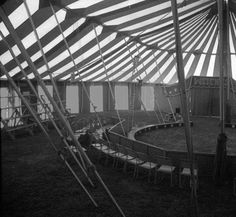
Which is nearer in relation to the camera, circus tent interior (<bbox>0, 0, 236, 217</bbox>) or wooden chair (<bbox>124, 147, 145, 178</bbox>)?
circus tent interior (<bbox>0, 0, 236, 217</bbox>)

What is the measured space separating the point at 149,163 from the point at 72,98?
550 inches

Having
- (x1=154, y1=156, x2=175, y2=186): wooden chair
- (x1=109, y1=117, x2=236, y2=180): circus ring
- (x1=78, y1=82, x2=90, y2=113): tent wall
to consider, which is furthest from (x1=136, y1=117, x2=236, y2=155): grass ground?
(x1=78, y1=82, x2=90, y2=113): tent wall

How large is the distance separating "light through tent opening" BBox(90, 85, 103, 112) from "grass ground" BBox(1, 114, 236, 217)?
13.7 meters

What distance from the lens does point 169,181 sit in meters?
6.09

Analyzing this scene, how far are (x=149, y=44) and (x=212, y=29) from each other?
3595mm

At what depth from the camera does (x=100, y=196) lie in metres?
5.25

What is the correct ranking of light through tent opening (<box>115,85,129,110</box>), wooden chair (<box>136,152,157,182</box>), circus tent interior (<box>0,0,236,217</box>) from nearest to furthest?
circus tent interior (<box>0,0,236,217</box>), wooden chair (<box>136,152,157,182</box>), light through tent opening (<box>115,85,129,110</box>)

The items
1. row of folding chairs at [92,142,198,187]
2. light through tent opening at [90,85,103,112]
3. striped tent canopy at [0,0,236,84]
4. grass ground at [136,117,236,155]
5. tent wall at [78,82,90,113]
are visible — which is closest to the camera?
row of folding chairs at [92,142,198,187]

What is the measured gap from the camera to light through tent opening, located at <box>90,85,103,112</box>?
20706 mm

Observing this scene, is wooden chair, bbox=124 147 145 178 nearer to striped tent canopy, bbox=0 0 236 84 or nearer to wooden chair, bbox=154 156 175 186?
wooden chair, bbox=154 156 175 186

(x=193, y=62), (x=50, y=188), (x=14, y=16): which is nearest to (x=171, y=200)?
(x=50, y=188)

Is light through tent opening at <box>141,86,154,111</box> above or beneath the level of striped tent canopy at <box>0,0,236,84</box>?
beneath

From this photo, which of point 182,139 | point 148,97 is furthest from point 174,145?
point 148,97

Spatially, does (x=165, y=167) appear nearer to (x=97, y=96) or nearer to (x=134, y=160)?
(x=134, y=160)
